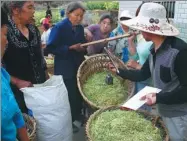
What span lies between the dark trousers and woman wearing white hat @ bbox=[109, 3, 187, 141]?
5.41 ft

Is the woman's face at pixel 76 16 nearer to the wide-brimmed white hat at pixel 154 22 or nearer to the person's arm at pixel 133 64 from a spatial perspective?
the person's arm at pixel 133 64

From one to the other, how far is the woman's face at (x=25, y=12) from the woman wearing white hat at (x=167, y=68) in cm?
102

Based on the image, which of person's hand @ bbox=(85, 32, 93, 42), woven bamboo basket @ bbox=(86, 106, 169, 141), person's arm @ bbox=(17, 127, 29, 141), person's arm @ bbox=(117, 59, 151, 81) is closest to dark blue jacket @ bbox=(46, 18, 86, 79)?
person's hand @ bbox=(85, 32, 93, 42)

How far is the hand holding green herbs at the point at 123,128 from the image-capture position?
7.93 ft

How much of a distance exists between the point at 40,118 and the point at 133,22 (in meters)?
1.30

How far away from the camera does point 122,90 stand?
139 inches

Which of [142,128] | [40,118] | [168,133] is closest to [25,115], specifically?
[40,118]

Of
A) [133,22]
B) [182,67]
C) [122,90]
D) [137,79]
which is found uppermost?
[133,22]

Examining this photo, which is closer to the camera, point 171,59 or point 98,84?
point 171,59

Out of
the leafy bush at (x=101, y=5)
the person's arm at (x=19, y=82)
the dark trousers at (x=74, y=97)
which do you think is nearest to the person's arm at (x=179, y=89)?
the person's arm at (x=19, y=82)

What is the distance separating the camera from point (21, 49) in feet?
9.62

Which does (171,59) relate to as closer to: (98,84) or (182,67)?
(182,67)

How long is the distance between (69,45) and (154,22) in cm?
161

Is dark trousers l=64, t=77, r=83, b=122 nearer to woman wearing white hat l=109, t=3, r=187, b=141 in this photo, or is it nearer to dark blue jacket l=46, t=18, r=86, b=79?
dark blue jacket l=46, t=18, r=86, b=79
